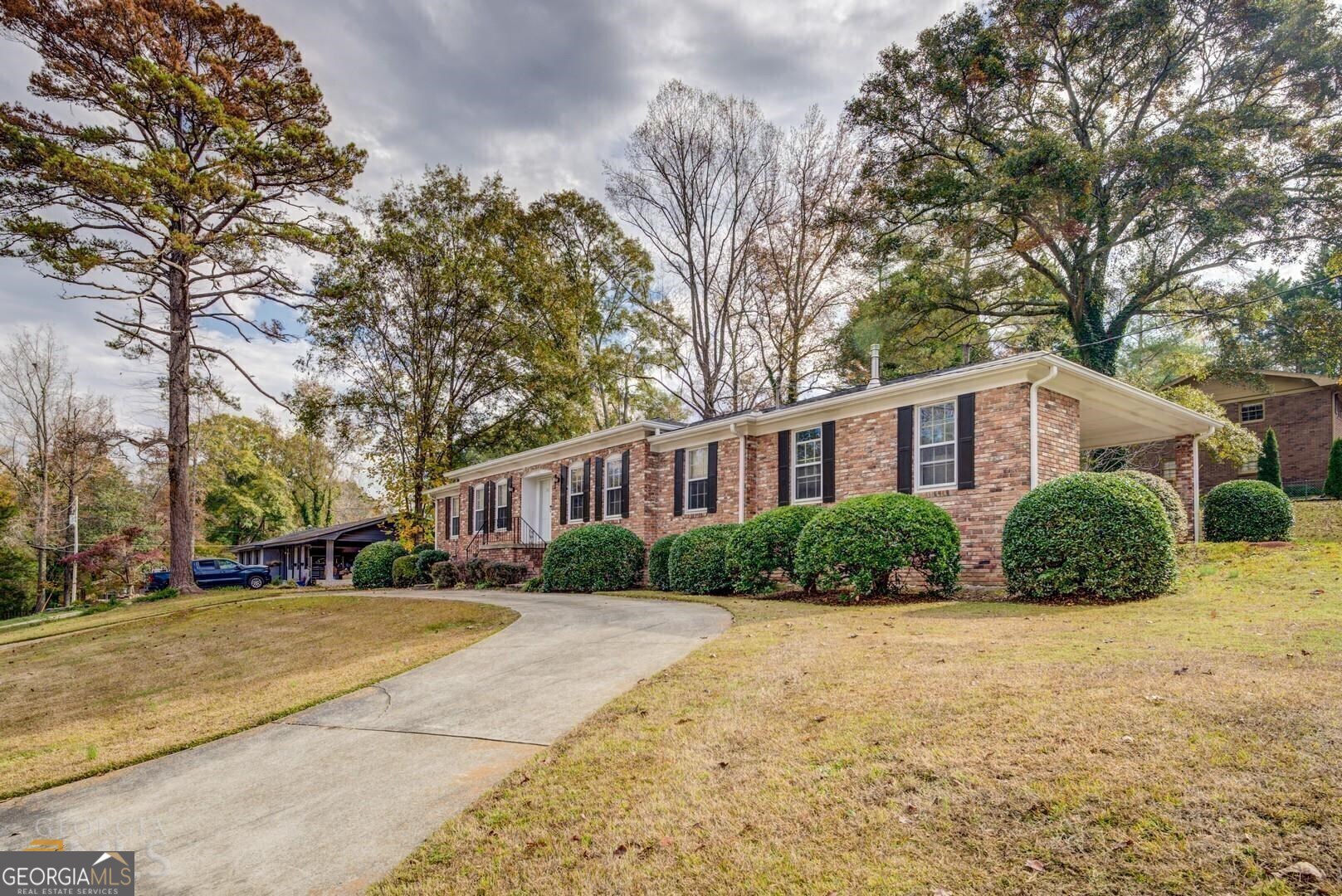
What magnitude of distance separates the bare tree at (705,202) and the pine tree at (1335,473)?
733 inches

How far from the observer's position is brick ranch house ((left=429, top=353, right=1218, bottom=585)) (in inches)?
427

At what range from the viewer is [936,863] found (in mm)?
2639

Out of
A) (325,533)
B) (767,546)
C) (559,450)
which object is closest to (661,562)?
(767,546)

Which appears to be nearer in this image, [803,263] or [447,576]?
[447,576]

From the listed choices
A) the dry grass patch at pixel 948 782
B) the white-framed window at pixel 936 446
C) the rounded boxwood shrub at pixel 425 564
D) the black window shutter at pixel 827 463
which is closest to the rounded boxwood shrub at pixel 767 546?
the black window shutter at pixel 827 463

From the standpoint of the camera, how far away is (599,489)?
1902 centimetres

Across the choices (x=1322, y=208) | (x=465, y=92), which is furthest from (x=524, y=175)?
(x=1322, y=208)

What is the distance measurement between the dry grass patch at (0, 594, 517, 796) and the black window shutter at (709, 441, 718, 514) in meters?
5.70

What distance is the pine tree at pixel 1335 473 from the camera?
20.8 metres

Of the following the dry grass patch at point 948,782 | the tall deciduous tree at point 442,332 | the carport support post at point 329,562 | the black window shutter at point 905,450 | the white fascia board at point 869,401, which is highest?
the tall deciduous tree at point 442,332

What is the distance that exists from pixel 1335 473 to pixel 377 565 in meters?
30.9

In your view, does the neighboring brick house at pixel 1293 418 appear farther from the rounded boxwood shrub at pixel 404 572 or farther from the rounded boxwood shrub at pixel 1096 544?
the rounded boxwood shrub at pixel 404 572

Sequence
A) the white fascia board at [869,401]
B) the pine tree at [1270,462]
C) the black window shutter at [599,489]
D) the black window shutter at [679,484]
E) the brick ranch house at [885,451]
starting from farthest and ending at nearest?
1. the pine tree at [1270,462]
2. the black window shutter at [599,489]
3. the black window shutter at [679,484]
4. the brick ranch house at [885,451]
5. the white fascia board at [869,401]

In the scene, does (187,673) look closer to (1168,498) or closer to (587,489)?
(587,489)
